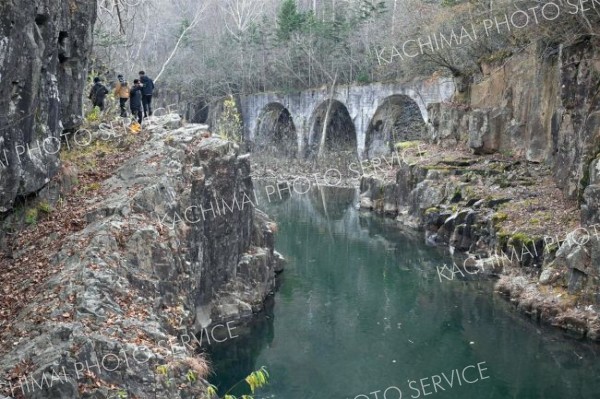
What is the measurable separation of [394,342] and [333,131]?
1474 inches

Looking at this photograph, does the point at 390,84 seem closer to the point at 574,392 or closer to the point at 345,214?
the point at 345,214

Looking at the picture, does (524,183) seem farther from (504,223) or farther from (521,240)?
(521,240)

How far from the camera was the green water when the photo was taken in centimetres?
1244

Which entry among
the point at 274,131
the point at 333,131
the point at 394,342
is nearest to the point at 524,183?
the point at 394,342

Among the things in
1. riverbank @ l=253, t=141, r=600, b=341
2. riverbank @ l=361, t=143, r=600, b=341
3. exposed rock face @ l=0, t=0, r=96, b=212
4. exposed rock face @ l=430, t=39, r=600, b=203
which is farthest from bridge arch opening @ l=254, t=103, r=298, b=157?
exposed rock face @ l=0, t=0, r=96, b=212

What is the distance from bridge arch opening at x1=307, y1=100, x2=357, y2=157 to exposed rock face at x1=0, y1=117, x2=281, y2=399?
32.3 m

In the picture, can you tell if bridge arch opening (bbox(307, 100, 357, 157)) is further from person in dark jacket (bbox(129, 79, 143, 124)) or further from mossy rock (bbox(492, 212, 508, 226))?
person in dark jacket (bbox(129, 79, 143, 124))

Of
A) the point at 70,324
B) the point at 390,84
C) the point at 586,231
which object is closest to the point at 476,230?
the point at 586,231

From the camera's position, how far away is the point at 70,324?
7883mm

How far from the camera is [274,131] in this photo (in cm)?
5569

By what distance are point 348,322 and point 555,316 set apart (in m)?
5.19

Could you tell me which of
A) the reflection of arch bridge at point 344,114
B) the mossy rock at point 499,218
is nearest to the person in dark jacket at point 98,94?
the mossy rock at point 499,218

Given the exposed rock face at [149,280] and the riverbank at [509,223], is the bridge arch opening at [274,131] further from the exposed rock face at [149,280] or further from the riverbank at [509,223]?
the exposed rock face at [149,280]

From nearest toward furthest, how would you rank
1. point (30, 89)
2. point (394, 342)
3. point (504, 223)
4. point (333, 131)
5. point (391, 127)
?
point (30, 89), point (394, 342), point (504, 223), point (391, 127), point (333, 131)
